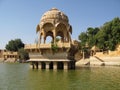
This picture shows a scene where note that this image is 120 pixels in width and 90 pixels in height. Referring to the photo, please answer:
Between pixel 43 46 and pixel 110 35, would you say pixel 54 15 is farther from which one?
pixel 110 35

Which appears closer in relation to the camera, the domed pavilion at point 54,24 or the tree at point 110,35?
the domed pavilion at point 54,24

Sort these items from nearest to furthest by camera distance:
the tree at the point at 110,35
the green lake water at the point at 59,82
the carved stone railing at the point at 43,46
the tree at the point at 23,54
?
the green lake water at the point at 59,82
the carved stone railing at the point at 43,46
the tree at the point at 110,35
the tree at the point at 23,54

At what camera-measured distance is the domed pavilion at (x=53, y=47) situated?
25.4 meters

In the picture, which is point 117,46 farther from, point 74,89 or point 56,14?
point 74,89

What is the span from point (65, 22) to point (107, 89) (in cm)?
1754

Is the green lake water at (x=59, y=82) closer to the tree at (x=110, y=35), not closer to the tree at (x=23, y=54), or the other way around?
the tree at (x=110, y=35)

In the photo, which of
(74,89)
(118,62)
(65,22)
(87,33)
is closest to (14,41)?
(87,33)

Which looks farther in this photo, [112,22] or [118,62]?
[112,22]

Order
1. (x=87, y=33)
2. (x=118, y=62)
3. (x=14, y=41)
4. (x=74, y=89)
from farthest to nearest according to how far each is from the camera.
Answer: (x=14, y=41) < (x=87, y=33) < (x=118, y=62) < (x=74, y=89)

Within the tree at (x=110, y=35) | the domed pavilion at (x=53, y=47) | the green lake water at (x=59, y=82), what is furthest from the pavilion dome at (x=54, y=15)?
the tree at (x=110, y=35)

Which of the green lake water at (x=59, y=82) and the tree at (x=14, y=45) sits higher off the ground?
the tree at (x=14, y=45)

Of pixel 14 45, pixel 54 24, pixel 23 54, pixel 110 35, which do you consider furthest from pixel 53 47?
pixel 14 45

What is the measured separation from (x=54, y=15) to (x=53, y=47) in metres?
4.65

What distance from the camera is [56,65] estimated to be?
26125 mm
